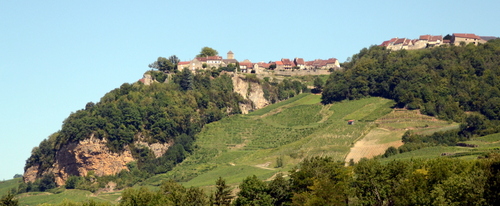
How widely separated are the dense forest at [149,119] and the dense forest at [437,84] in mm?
21905

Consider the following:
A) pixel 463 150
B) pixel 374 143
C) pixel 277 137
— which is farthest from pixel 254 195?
pixel 277 137

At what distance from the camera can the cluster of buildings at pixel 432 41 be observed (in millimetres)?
155375

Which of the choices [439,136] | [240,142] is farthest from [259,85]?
[439,136]

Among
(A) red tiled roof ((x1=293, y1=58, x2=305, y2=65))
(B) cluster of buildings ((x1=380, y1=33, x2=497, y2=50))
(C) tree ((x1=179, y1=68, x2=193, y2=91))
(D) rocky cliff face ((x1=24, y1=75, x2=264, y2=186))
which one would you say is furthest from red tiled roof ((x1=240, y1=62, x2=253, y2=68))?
(D) rocky cliff face ((x1=24, y1=75, x2=264, y2=186))

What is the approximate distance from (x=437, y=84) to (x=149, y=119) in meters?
48.3

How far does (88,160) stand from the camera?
12694 cm

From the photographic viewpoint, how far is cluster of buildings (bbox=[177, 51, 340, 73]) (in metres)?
159

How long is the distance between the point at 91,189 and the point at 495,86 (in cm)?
6575

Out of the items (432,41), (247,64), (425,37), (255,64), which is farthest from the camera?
(247,64)

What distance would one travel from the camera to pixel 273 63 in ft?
571

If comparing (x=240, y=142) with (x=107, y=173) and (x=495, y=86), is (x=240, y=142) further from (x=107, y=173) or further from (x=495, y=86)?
(x=495, y=86)

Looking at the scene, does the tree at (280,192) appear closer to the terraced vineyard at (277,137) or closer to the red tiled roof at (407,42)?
the terraced vineyard at (277,137)

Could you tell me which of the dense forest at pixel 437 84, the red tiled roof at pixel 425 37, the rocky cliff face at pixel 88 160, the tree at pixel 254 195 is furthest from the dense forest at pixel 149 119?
the tree at pixel 254 195

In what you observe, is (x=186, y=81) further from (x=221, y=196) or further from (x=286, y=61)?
(x=221, y=196)
